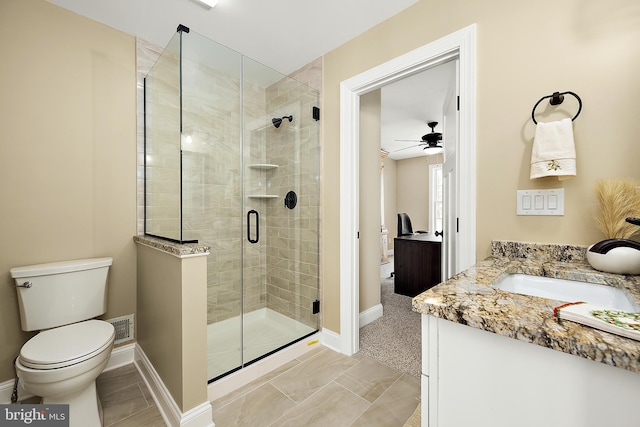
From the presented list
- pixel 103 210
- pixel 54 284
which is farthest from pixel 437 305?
pixel 103 210

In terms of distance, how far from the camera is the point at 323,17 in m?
1.90

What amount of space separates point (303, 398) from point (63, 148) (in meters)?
2.30

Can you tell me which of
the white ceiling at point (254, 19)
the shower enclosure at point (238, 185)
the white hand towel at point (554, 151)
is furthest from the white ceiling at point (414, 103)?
the shower enclosure at point (238, 185)

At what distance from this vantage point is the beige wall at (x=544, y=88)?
1.15m

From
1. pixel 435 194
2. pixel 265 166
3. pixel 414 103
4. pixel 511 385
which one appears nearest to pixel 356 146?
pixel 265 166

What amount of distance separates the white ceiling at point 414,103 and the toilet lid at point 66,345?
2.82 m

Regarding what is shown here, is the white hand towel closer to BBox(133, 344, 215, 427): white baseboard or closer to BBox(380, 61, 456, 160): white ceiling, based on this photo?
BBox(380, 61, 456, 160): white ceiling

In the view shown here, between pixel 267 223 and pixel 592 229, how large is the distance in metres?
2.28

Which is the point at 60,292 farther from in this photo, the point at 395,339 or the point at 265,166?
the point at 395,339

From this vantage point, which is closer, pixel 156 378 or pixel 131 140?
pixel 156 378

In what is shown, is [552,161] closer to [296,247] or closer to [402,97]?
[296,247]

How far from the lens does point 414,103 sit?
12.0ft

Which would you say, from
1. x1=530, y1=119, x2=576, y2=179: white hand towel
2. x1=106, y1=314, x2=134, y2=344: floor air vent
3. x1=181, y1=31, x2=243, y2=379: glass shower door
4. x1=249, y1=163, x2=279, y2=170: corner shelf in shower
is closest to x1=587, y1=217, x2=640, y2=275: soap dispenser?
x1=530, y1=119, x2=576, y2=179: white hand towel

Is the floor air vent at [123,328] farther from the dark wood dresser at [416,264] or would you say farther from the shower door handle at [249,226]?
the dark wood dresser at [416,264]
